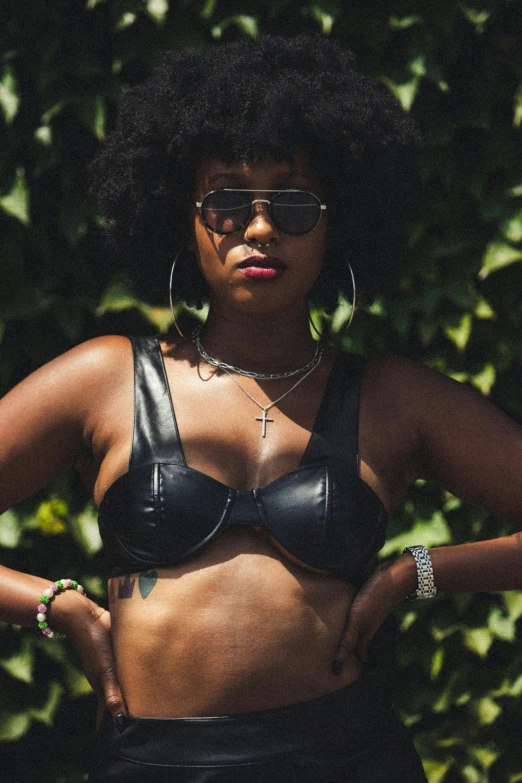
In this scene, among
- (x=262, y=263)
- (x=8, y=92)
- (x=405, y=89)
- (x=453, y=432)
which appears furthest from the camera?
(x=405, y=89)

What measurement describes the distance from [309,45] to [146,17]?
889mm

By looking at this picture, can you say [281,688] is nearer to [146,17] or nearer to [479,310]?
[479,310]

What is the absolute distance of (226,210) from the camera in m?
2.05

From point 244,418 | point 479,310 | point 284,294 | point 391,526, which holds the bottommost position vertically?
point 391,526

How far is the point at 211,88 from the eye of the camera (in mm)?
2164

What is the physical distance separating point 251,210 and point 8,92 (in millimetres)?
1216

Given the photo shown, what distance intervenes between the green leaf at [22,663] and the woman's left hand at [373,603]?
129cm

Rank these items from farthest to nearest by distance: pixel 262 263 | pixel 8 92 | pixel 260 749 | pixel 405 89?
1. pixel 405 89
2. pixel 8 92
3. pixel 262 263
4. pixel 260 749

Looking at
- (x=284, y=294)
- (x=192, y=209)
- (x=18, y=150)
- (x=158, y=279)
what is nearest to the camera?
(x=284, y=294)

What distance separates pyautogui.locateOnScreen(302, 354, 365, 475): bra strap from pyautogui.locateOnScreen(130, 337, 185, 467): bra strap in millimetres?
280

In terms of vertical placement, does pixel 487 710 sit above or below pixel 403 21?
below

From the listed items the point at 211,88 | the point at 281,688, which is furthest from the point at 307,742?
the point at 211,88

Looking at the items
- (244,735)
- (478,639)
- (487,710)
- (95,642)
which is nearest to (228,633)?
(244,735)

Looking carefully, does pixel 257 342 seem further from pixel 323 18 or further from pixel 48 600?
pixel 323 18
